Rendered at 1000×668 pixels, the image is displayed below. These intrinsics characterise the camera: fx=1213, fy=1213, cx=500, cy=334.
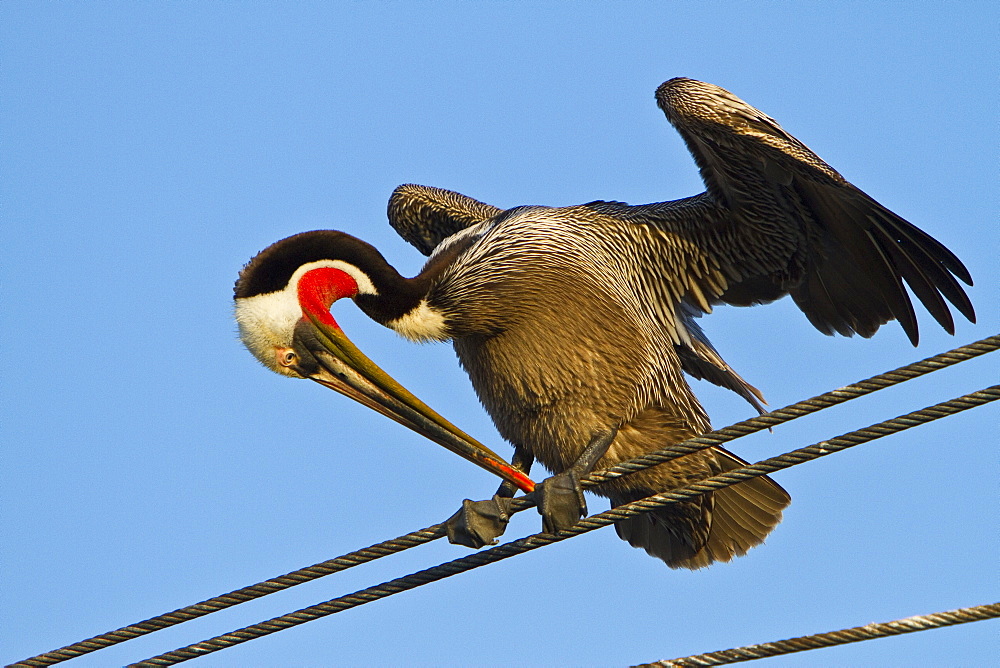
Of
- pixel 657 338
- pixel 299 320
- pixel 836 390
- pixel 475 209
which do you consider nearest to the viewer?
pixel 836 390

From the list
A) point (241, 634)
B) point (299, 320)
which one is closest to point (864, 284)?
point (299, 320)

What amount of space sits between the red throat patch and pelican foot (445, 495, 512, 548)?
1.11 meters

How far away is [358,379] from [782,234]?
262 centimetres

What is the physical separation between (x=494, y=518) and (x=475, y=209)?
10.4ft

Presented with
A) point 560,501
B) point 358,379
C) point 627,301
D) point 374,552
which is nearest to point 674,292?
point 627,301

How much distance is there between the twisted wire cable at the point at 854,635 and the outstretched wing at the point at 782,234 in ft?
9.19

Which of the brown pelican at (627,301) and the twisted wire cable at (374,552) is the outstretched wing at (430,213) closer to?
the brown pelican at (627,301)

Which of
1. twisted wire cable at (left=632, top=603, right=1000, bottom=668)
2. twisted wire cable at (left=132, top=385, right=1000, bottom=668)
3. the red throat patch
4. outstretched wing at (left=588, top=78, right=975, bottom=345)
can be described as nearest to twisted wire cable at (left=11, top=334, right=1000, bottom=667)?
twisted wire cable at (left=132, top=385, right=1000, bottom=668)

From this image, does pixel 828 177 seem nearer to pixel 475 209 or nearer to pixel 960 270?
pixel 960 270

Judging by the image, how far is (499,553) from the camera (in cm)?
477

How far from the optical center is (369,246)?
6340 millimetres

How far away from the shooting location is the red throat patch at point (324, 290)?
234 inches

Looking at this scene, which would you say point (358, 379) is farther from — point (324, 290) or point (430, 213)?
point (430, 213)

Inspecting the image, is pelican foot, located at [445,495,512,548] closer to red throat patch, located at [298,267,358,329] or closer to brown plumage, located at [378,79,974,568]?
brown plumage, located at [378,79,974,568]
